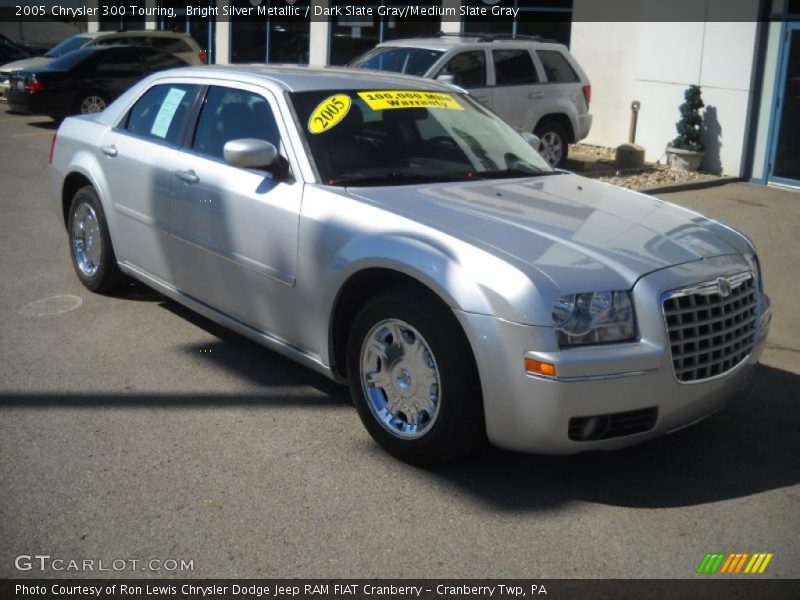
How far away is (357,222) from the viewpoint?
15.4 ft

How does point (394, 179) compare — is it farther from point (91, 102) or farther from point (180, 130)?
point (91, 102)

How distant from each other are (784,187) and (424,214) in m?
9.72

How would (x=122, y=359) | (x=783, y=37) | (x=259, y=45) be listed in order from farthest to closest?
(x=259, y=45), (x=783, y=37), (x=122, y=359)

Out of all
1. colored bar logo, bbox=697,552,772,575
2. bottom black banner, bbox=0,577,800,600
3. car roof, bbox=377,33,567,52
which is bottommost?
bottom black banner, bbox=0,577,800,600

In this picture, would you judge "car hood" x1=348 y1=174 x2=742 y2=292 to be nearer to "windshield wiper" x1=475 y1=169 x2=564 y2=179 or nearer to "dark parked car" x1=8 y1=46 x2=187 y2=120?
"windshield wiper" x1=475 y1=169 x2=564 y2=179

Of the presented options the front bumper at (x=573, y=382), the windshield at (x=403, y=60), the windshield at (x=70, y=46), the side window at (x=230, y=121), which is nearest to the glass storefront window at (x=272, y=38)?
the windshield at (x=70, y=46)

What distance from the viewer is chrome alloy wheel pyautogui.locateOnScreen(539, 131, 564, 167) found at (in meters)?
13.3

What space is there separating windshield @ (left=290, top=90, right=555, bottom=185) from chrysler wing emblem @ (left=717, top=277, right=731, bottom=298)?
1554 mm

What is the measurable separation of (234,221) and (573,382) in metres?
2.24

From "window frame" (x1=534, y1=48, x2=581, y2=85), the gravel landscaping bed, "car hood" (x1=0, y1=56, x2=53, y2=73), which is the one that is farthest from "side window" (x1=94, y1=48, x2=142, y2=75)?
the gravel landscaping bed

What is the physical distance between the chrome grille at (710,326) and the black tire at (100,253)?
4.07m

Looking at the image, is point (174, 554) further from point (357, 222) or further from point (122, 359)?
point (122, 359)

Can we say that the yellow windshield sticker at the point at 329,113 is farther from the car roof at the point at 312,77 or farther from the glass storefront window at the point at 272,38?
the glass storefront window at the point at 272,38

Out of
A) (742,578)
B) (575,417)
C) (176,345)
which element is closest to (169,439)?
(176,345)
